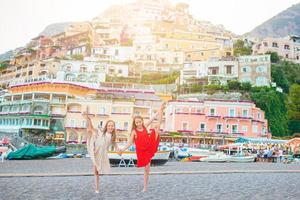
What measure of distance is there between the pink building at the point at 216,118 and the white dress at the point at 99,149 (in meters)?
Result: 37.5

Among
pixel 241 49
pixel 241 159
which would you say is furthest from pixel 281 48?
pixel 241 159

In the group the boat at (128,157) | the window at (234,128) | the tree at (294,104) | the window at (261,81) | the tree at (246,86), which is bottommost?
the boat at (128,157)

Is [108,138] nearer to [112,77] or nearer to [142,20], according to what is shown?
Result: [112,77]

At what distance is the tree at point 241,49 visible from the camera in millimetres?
72375

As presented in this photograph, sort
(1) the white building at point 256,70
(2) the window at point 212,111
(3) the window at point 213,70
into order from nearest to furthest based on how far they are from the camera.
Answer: (2) the window at point 212,111 < (1) the white building at point 256,70 < (3) the window at point 213,70

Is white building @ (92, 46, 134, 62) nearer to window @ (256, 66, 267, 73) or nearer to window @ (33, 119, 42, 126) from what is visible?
window @ (256, 66, 267, 73)

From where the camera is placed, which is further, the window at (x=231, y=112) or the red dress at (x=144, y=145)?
the window at (x=231, y=112)

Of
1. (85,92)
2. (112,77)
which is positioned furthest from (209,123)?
(112,77)

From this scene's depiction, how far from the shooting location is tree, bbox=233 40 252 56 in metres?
72.4

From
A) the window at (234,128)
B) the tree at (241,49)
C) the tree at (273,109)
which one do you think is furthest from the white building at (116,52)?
the window at (234,128)

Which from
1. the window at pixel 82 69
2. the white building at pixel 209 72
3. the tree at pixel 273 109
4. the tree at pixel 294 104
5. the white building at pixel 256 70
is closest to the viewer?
the tree at pixel 273 109

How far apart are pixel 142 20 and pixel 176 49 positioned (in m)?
21.1

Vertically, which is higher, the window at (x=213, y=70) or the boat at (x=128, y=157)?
the window at (x=213, y=70)

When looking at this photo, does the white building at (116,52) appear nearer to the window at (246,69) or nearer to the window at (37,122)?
the window at (246,69)
